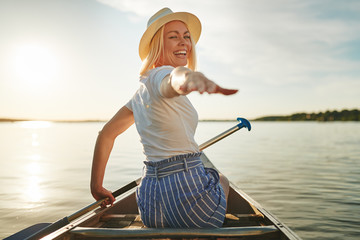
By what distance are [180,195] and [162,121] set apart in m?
0.48

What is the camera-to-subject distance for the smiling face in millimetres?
2117

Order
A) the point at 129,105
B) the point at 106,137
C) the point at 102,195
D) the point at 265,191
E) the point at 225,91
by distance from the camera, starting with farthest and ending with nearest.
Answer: the point at 265,191
the point at 102,195
the point at 106,137
the point at 129,105
the point at 225,91

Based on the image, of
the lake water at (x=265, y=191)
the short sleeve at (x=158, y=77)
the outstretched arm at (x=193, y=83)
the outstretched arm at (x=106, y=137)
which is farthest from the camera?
the lake water at (x=265, y=191)

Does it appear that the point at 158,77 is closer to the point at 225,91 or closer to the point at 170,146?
the point at 170,146


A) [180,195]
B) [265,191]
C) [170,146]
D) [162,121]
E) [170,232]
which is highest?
[162,121]

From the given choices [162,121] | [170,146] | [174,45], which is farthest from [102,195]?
[174,45]

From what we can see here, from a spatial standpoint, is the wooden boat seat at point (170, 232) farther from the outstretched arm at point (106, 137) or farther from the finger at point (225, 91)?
the finger at point (225, 91)

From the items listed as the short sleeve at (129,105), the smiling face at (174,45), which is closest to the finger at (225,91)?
the smiling face at (174,45)

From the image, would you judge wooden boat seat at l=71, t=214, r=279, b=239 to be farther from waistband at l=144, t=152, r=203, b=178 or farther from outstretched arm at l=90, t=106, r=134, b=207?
outstretched arm at l=90, t=106, r=134, b=207

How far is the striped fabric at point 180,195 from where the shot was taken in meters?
1.87

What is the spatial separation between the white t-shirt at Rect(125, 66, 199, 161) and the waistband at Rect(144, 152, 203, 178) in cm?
3

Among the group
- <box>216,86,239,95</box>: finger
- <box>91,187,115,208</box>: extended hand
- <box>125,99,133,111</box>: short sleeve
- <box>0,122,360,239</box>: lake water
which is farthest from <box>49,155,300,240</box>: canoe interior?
<box>0,122,360,239</box>: lake water

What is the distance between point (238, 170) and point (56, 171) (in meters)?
7.41

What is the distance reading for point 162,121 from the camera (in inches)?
70.1
